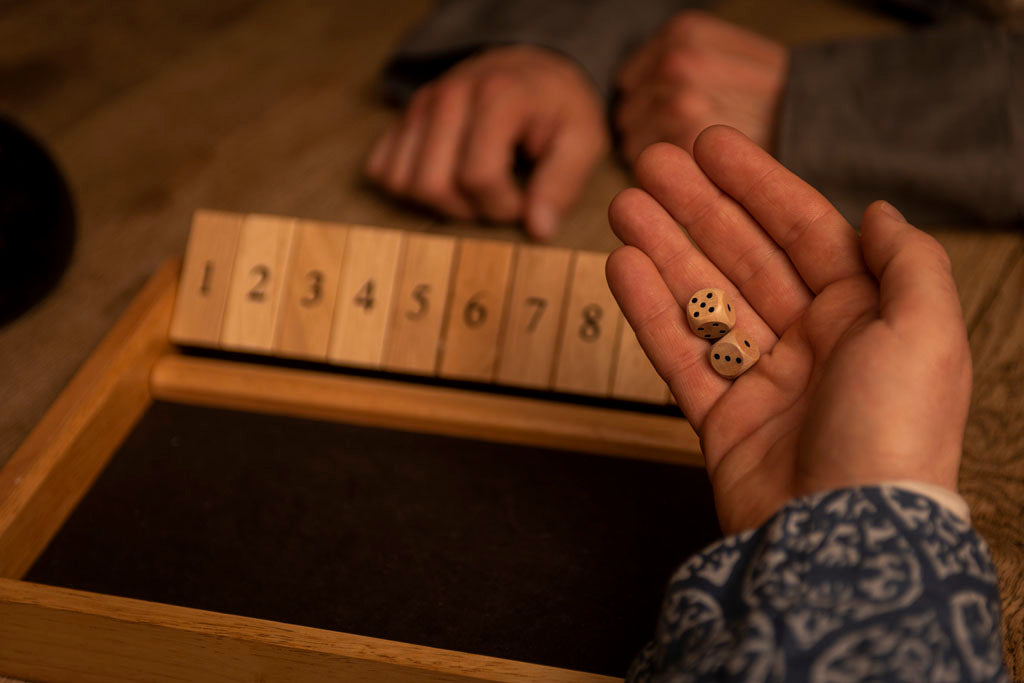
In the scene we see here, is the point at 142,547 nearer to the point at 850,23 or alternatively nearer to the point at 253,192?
the point at 253,192

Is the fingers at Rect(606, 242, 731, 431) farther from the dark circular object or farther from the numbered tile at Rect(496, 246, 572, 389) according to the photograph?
the dark circular object

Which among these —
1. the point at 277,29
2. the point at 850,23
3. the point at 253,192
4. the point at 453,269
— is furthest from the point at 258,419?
the point at 850,23

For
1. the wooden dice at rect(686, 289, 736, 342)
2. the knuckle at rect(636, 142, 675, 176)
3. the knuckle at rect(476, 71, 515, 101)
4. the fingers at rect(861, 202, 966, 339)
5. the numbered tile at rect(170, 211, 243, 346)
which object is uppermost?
the fingers at rect(861, 202, 966, 339)

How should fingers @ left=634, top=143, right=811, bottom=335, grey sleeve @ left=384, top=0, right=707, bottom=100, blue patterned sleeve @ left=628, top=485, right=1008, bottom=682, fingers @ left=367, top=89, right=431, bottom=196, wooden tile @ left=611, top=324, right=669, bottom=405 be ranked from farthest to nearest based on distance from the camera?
grey sleeve @ left=384, top=0, right=707, bottom=100, fingers @ left=367, top=89, right=431, bottom=196, wooden tile @ left=611, top=324, right=669, bottom=405, fingers @ left=634, top=143, right=811, bottom=335, blue patterned sleeve @ left=628, top=485, right=1008, bottom=682

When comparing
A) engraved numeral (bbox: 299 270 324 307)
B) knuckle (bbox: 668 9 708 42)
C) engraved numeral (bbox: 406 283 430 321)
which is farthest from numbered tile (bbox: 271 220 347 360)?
knuckle (bbox: 668 9 708 42)

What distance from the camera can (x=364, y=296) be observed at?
1021 millimetres

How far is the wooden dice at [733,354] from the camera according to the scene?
2.37 feet

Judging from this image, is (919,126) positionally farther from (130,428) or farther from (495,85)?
(130,428)

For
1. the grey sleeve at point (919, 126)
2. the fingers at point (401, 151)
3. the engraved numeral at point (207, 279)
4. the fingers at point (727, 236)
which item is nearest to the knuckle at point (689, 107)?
the grey sleeve at point (919, 126)

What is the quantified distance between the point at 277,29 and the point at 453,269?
970mm

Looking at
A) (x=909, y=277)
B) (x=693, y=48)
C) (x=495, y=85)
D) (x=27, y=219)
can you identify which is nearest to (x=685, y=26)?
(x=693, y=48)

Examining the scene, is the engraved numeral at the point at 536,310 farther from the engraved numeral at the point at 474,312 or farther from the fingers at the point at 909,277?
the fingers at the point at 909,277

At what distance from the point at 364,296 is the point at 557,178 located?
0.39 m

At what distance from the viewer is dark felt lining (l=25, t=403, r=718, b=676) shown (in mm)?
778
